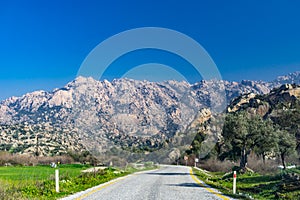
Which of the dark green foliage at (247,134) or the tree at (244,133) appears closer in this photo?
the dark green foliage at (247,134)

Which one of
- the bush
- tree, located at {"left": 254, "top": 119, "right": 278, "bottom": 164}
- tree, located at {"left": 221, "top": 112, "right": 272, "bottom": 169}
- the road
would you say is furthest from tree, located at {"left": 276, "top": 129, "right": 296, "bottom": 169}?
the road

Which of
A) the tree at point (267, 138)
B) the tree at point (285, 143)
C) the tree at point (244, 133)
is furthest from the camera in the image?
the tree at point (285, 143)

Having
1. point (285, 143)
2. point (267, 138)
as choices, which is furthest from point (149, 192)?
point (285, 143)

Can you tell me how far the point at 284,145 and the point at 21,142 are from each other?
69.3 meters

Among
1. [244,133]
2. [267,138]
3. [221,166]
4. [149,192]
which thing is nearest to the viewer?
[149,192]

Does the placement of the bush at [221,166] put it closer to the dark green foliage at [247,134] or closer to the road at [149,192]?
the dark green foliage at [247,134]

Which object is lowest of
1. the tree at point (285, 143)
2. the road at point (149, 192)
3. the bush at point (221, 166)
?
the bush at point (221, 166)

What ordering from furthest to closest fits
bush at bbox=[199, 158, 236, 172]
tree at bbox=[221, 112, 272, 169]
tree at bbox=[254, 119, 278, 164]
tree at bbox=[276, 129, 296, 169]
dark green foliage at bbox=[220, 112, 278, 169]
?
bush at bbox=[199, 158, 236, 172] → tree at bbox=[276, 129, 296, 169] → tree at bbox=[221, 112, 272, 169] → dark green foliage at bbox=[220, 112, 278, 169] → tree at bbox=[254, 119, 278, 164]

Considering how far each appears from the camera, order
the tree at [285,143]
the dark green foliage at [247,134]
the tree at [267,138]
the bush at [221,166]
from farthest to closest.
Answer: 1. the bush at [221,166]
2. the tree at [285,143]
3. the dark green foliage at [247,134]
4. the tree at [267,138]

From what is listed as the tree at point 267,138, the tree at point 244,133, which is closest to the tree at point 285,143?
the tree at point 267,138

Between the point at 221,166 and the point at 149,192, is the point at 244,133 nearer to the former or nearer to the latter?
the point at 221,166

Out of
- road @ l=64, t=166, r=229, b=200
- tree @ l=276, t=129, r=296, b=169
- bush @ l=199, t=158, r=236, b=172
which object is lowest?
bush @ l=199, t=158, r=236, b=172

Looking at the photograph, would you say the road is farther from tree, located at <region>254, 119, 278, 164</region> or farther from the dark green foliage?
tree, located at <region>254, 119, 278, 164</region>

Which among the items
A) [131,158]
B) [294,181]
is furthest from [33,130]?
[294,181]
